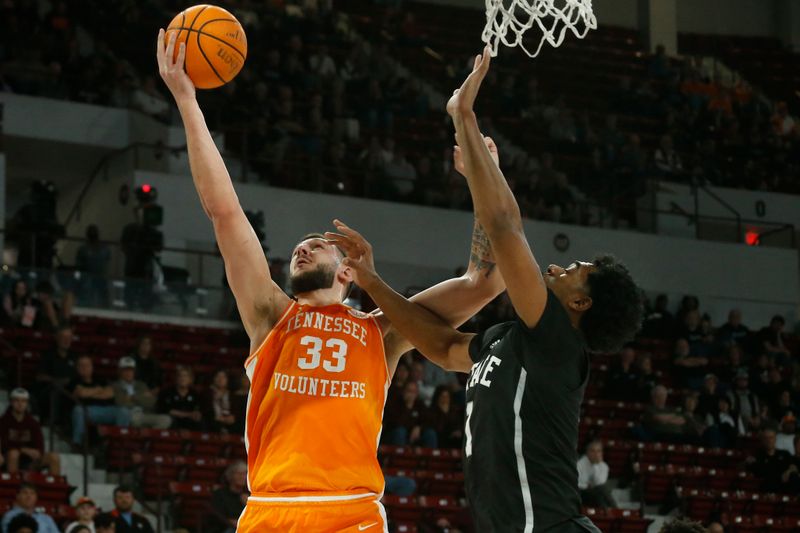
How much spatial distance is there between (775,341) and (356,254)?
15916mm

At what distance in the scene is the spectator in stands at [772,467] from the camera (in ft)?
54.3

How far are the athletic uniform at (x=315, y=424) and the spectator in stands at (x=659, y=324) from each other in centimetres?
1498

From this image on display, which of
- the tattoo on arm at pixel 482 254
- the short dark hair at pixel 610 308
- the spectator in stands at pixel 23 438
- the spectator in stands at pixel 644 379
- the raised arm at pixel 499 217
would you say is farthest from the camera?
the spectator in stands at pixel 644 379

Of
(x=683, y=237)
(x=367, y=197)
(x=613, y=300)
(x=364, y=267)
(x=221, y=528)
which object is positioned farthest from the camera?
(x=683, y=237)

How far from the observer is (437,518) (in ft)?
43.9

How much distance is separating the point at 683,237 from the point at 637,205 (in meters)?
0.97

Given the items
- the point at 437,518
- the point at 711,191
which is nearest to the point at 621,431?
the point at 437,518

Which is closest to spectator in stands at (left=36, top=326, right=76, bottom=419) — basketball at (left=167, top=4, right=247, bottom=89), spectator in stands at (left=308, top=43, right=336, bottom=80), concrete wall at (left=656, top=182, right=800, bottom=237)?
basketball at (left=167, top=4, right=247, bottom=89)

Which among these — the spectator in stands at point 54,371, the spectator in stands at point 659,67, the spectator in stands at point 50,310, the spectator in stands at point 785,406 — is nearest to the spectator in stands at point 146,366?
the spectator in stands at point 54,371

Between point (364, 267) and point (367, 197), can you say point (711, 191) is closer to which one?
point (367, 197)

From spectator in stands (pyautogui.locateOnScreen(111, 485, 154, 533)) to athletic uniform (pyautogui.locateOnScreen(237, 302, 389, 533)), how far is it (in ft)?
20.6

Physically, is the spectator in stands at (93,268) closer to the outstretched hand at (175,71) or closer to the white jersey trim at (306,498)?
the outstretched hand at (175,71)

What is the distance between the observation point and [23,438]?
498 inches

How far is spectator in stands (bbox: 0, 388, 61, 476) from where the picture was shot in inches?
495
